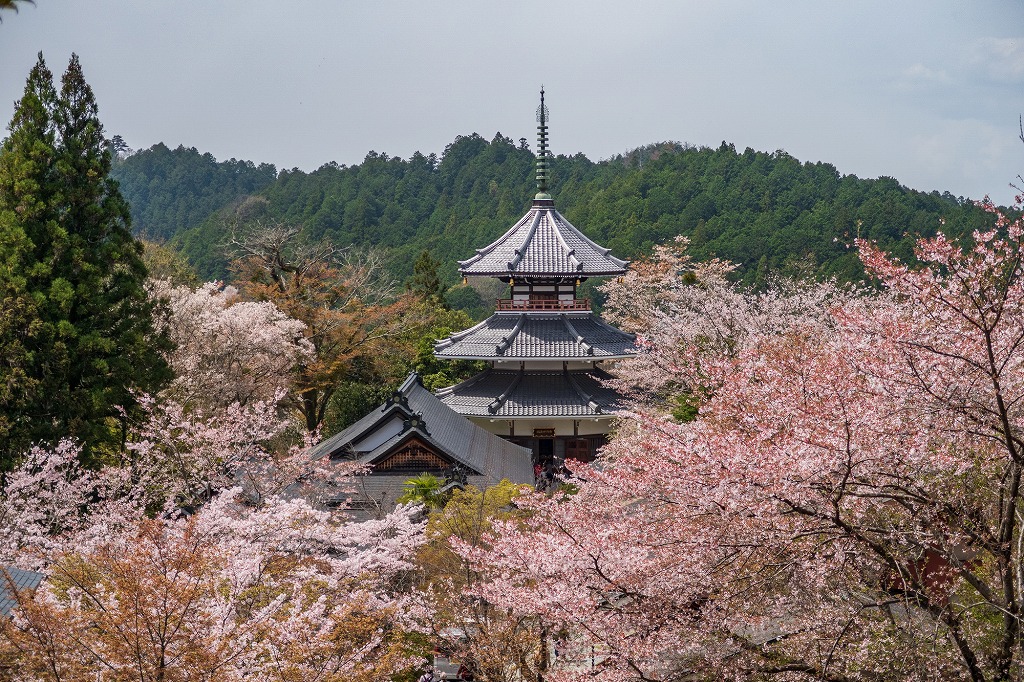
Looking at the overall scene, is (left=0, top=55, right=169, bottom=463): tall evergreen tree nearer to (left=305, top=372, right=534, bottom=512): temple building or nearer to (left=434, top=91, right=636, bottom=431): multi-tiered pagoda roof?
(left=305, top=372, right=534, bottom=512): temple building

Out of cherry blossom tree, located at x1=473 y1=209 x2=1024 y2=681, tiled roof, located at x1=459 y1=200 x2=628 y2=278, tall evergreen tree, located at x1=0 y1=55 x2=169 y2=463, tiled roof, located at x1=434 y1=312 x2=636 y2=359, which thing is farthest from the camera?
tiled roof, located at x1=459 y1=200 x2=628 y2=278

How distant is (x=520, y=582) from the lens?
9891mm

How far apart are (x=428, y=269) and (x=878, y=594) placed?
34253mm

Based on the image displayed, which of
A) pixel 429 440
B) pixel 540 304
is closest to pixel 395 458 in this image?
pixel 429 440

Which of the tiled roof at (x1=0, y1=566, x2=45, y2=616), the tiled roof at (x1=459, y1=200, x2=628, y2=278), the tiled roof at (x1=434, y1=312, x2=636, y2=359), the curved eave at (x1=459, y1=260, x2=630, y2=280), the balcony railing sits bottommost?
the tiled roof at (x1=0, y1=566, x2=45, y2=616)

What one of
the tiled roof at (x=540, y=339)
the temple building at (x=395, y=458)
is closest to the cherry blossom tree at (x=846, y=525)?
the temple building at (x=395, y=458)

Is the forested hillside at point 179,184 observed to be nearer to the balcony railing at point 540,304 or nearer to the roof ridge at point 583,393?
the balcony railing at point 540,304

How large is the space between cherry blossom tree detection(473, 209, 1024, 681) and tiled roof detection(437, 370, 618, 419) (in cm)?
1648

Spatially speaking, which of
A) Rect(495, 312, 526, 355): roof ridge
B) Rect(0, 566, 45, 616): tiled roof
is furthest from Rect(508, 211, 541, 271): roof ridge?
Rect(0, 566, 45, 616): tiled roof

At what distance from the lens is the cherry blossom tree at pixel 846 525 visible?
685 centimetres

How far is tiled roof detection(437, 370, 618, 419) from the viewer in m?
25.5

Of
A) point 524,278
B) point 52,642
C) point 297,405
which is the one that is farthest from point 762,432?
point 297,405

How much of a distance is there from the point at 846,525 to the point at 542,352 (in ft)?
63.3

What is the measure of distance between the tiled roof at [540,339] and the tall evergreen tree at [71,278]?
9713 mm
